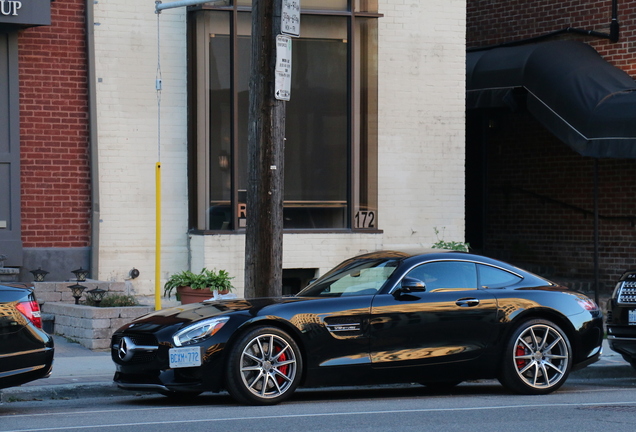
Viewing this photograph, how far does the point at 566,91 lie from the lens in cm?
1495

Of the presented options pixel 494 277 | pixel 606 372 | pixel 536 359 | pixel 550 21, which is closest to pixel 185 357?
pixel 494 277

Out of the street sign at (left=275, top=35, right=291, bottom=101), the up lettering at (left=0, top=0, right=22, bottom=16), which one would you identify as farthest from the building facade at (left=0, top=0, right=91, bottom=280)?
the street sign at (left=275, top=35, right=291, bottom=101)

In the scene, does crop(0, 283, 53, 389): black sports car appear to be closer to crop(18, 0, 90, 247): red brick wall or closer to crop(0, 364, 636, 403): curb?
crop(0, 364, 636, 403): curb

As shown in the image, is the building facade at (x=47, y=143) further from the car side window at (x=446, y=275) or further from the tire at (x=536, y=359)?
the tire at (x=536, y=359)

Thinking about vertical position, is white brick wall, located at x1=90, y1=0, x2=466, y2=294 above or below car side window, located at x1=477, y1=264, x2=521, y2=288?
above

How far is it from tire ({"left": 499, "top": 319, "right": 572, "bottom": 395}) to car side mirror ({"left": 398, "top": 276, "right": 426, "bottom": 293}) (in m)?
1.02

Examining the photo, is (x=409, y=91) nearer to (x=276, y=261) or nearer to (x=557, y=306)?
(x=276, y=261)

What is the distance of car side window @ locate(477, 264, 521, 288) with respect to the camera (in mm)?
9133

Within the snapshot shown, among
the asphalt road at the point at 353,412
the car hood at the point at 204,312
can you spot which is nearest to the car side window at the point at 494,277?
the asphalt road at the point at 353,412

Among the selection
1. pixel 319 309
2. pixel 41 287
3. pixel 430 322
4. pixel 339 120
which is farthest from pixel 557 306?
pixel 41 287

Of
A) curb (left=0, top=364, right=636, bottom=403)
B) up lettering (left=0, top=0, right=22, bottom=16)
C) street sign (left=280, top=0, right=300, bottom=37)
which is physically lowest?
curb (left=0, top=364, right=636, bottom=403)

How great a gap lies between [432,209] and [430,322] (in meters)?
6.47

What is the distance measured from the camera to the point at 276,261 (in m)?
10.2

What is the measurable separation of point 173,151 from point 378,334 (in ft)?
20.7
